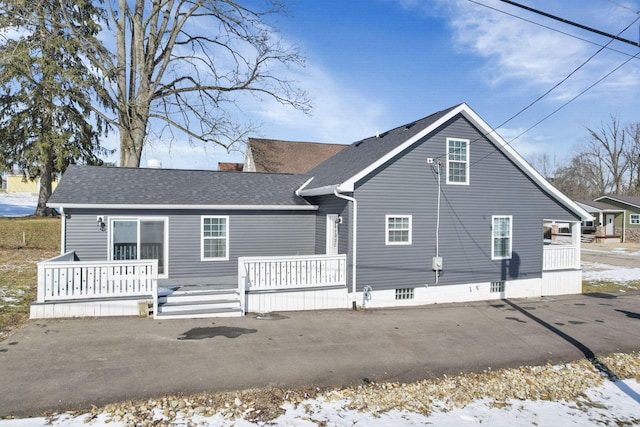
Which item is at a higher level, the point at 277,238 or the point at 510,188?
the point at 510,188

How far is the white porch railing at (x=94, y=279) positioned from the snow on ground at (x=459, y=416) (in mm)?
4517

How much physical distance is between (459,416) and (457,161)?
27.4ft

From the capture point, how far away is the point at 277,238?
40.8ft

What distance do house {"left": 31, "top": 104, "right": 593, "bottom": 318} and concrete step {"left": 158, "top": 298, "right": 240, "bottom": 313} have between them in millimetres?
40

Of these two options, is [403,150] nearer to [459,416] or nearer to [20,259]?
[459,416]

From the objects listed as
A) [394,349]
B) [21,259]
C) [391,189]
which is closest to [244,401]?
[394,349]

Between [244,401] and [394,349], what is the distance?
3271 mm

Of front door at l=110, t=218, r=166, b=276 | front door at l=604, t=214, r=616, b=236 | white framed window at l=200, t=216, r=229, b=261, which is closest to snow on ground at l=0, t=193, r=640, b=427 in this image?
front door at l=110, t=218, r=166, b=276

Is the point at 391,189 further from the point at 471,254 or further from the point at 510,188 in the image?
the point at 510,188

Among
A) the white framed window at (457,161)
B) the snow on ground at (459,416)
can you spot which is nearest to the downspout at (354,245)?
the white framed window at (457,161)

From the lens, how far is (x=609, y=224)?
36438 millimetres

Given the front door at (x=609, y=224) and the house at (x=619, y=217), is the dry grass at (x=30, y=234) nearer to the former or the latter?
the house at (x=619, y=217)

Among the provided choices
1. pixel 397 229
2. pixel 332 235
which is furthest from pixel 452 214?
pixel 332 235

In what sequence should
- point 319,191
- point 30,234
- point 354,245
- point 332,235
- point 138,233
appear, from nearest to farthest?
point 354,245
point 138,233
point 319,191
point 332,235
point 30,234
